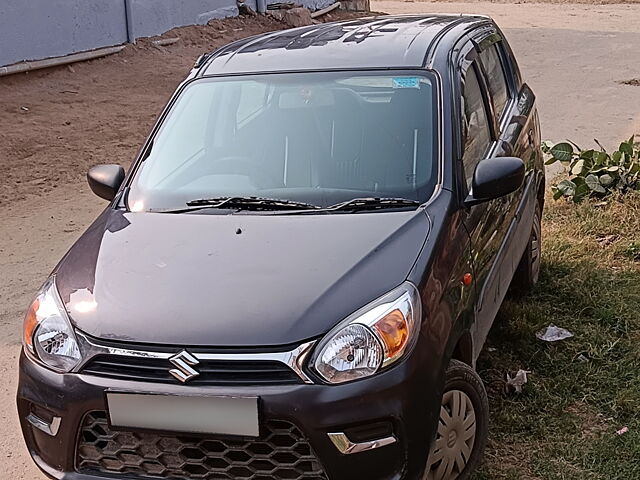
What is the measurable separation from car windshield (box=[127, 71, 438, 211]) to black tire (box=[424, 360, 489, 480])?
2.49 feet

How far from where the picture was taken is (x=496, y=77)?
4.95 m

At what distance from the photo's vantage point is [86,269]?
3252 mm

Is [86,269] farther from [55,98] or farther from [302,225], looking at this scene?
[55,98]

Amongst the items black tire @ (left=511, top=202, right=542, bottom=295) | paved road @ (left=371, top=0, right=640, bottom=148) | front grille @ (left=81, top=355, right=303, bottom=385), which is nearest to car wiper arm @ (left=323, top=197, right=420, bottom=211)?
front grille @ (left=81, top=355, right=303, bottom=385)

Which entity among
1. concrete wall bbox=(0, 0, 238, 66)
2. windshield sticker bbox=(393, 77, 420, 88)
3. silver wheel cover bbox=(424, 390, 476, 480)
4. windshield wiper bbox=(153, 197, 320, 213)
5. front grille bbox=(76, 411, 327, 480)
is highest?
windshield sticker bbox=(393, 77, 420, 88)

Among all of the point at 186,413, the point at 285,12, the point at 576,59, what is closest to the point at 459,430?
the point at 186,413

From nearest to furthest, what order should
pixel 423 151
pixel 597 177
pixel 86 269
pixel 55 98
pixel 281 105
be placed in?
pixel 86 269
pixel 423 151
pixel 281 105
pixel 597 177
pixel 55 98

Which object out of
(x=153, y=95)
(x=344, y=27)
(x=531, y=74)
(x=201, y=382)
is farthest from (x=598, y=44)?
(x=201, y=382)

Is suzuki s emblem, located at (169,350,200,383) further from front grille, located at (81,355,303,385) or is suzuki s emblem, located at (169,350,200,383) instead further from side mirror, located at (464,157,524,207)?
side mirror, located at (464,157,524,207)

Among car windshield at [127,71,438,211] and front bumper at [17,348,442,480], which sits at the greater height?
car windshield at [127,71,438,211]

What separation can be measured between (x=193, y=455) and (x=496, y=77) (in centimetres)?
307

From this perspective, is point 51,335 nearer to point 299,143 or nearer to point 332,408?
point 332,408

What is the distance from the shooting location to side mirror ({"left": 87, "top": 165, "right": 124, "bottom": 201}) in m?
4.08

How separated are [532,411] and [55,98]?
9.38 meters
